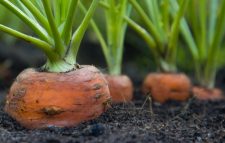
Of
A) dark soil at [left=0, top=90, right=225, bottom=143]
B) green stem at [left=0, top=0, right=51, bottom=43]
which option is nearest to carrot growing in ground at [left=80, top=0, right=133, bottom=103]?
dark soil at [left=0, top=90, right=225, bottom=143]

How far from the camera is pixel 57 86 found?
166cm

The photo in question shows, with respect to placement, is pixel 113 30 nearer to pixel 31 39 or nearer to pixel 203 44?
pixel 203 44

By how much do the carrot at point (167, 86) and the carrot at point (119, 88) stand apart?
266mm

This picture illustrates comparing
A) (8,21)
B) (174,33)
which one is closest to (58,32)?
(174,33)

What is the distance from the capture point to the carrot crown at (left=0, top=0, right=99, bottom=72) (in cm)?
162

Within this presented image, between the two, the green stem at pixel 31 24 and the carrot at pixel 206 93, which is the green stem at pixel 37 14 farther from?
the carrot at pixel 206 93

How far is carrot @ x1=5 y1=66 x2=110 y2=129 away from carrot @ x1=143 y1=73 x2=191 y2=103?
1.02m

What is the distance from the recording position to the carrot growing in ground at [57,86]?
1646mm

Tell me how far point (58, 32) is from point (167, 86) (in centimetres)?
117

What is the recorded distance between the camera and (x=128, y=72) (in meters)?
4.05

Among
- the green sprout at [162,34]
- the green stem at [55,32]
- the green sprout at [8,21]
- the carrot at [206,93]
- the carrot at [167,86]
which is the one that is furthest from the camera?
the green sprout at [8,21]

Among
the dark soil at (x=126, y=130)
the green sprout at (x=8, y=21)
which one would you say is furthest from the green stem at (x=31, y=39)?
the green sprout at (x=8, y=21)

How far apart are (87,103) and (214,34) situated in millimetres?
1295

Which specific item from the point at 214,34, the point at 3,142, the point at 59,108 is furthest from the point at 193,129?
the point at 214,34
